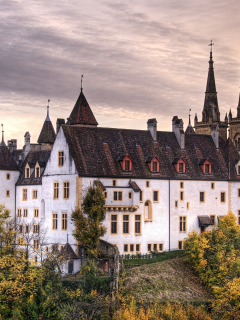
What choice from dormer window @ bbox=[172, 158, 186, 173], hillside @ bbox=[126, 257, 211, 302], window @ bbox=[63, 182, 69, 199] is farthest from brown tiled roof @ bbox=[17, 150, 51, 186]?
hillside @ bbox=[126, 257, 211, 302]

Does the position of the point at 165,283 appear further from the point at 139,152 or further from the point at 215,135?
the point at 215,135

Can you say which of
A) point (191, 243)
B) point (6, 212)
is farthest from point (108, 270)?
point (6, 212)

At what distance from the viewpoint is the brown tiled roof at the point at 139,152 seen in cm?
7012

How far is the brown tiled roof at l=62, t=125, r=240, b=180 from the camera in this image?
7012 cm

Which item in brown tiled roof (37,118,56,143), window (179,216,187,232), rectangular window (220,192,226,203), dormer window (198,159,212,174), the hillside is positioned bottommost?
the hillside

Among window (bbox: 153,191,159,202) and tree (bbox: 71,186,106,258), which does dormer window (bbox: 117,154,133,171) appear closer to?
window (bbox: 153,191,159,202)

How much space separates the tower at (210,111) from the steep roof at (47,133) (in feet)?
113

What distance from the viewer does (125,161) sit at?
235 ft

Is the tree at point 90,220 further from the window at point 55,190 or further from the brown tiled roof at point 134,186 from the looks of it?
the window at point 55,190

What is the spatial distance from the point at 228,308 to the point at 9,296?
18.7 metres

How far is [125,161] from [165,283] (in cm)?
1351

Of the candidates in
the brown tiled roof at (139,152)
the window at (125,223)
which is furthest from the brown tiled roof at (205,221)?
the window at (125,223)

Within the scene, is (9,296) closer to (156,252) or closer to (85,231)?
(85,231)

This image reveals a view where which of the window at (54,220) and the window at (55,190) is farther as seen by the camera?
the window at (55,190)
